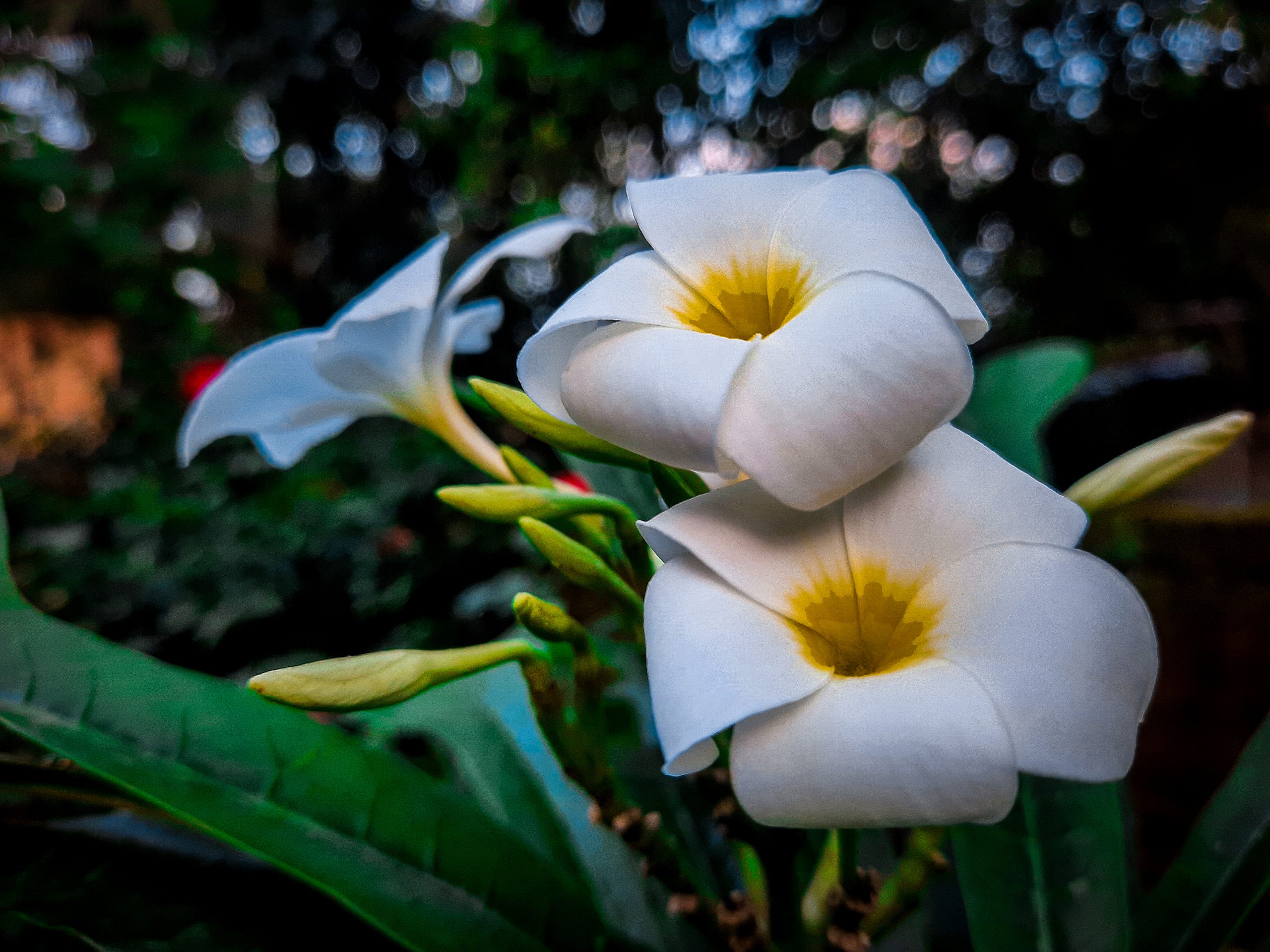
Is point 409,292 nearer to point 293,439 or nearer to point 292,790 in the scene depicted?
point 293,439

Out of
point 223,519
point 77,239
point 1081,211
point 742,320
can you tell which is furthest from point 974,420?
point 1081,211

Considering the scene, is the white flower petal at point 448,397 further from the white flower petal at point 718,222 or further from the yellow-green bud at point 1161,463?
the yellow-green bud at point 1161,463

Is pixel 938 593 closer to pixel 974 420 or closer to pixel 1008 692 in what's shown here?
pixel 1008 692

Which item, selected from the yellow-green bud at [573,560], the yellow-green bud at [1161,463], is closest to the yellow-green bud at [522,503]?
the yellow-green bud at [573,560]

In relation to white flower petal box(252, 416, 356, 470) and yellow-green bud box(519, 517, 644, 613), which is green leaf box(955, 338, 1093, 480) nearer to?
yellow-green bud box(519, 517, 644, 613)

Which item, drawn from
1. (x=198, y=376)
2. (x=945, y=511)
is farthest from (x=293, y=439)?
(x=198, y=376)
